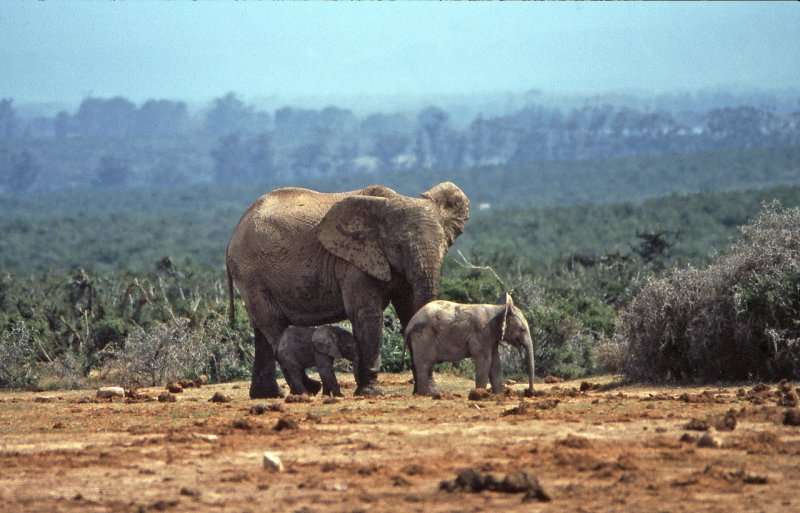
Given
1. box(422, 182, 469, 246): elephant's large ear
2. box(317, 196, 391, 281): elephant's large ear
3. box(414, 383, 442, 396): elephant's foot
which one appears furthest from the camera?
box(422, 182, 469, 246): elephant's large ear

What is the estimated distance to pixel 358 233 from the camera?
681 inches

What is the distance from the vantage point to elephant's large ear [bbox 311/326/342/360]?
56.6 feet

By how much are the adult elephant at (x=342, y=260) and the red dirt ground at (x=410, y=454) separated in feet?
5.85

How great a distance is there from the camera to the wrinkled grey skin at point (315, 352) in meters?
17.3

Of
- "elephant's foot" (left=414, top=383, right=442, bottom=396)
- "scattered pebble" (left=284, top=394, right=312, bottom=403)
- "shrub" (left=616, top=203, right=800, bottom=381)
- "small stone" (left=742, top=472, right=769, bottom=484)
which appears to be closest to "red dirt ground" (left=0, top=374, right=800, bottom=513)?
"small stone" (left=742, top=472, right=769, bottom=484)

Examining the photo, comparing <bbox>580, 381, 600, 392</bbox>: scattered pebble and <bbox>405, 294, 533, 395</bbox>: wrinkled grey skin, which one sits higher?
<bbox>405, 294, 533, 395</bbox>: wrinkled grey skin

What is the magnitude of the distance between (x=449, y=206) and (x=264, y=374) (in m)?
3.05

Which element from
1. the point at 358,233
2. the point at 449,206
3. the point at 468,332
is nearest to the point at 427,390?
the point at 468,332

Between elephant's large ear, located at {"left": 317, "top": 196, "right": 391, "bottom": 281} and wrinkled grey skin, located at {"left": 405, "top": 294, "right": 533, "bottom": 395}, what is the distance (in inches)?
45.5

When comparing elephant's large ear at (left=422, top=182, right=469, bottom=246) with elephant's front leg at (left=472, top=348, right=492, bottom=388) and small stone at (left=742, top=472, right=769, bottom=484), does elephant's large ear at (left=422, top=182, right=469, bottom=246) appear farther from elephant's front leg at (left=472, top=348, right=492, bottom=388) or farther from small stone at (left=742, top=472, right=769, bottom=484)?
small stone at (left=742, top=472, right=769, bottom=484)

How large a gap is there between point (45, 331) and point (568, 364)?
866 centimetres

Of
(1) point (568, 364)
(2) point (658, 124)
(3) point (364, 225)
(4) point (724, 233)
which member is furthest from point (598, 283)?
(2) point (658, 124)

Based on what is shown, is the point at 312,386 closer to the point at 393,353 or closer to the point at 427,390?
the point at 427,390

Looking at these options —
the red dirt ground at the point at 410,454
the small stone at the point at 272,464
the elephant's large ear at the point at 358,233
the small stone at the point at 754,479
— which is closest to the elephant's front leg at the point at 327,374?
the elephant's large ear at the point at 358,233
